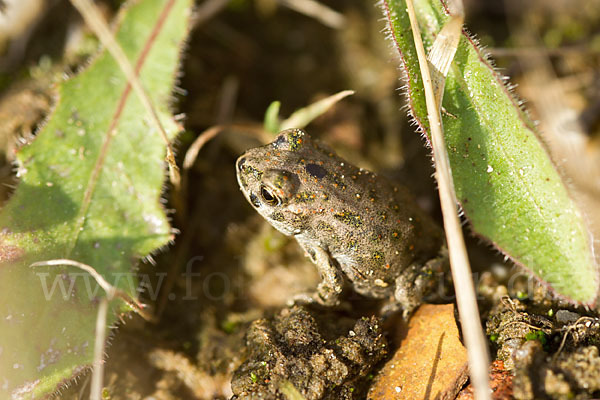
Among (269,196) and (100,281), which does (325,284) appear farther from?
(100,281)

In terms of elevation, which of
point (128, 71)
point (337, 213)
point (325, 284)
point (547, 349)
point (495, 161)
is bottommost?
point (547, 349)

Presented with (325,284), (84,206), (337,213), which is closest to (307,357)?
(325,284)

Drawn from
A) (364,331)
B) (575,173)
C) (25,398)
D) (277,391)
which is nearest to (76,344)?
(25,398)

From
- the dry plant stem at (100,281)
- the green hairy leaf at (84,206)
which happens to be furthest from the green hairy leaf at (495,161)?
the dry plant stem at (100,281)

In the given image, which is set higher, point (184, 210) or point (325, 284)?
point (184, 210)

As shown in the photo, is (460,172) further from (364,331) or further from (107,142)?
(107,142)

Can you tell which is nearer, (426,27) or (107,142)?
(426,27)
